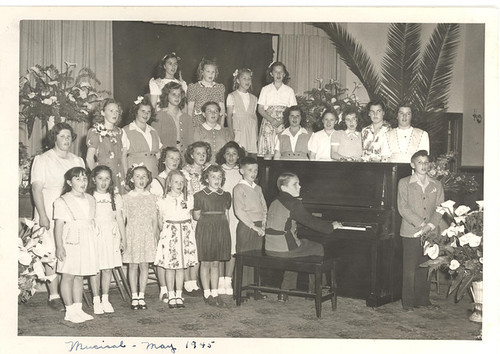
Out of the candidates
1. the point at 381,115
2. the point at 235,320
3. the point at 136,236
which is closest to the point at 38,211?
the point at 136,236

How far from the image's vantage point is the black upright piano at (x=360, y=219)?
5.89 m

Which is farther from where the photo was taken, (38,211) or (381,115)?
(381,115)

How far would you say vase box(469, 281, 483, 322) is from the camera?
5.14 m

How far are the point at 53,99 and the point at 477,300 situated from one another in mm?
3836

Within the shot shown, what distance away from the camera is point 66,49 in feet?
22.5

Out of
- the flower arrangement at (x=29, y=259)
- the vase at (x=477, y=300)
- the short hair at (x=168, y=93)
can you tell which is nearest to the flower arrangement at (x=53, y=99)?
the short hair at (x=168, y=93)

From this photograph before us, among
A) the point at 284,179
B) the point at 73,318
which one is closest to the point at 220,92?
the point at 284,179

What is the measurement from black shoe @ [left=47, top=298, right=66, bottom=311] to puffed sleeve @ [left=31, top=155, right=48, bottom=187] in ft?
3.14

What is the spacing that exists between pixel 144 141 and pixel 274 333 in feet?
6.89

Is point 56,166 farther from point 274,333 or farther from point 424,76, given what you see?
point 424,76

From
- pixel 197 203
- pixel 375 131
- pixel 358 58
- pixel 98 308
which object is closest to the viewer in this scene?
pixel 98 308

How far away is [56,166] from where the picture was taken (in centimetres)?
568

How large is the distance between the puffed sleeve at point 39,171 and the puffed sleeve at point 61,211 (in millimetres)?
331
